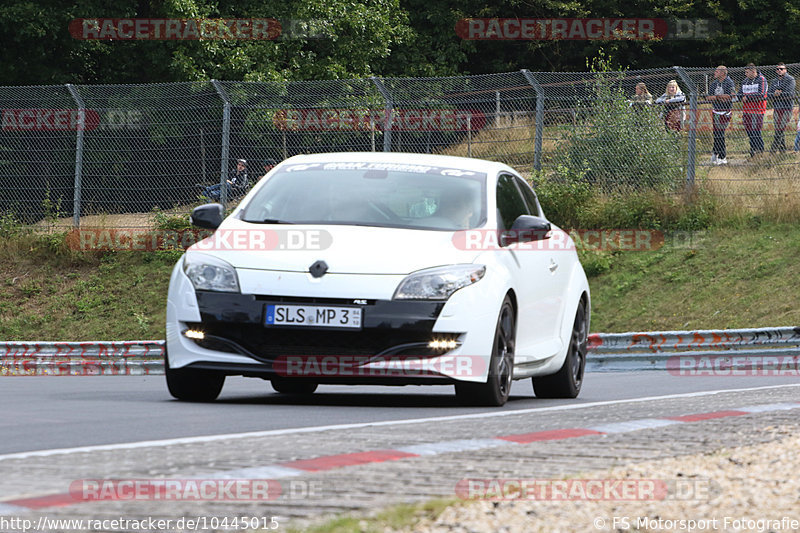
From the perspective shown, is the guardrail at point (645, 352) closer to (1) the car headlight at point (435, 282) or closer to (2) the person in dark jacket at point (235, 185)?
(2) the person in dark jacket at point (235, 185)

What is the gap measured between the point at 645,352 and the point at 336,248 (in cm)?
825

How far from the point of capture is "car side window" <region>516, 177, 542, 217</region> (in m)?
10.6

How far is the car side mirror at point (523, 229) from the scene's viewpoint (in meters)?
9.24

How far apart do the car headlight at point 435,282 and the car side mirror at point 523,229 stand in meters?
0.67

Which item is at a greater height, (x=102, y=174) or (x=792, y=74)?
(x=792, y=74)

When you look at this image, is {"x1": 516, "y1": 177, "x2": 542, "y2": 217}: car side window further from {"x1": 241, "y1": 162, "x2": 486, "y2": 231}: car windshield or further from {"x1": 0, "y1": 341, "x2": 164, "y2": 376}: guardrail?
{"x1": 0, "y1": 341, "x2": 164, "y2": 376}: guardrail

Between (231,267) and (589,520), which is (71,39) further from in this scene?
(589,520)

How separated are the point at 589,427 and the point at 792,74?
14779 millimetres

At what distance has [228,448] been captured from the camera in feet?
19.5

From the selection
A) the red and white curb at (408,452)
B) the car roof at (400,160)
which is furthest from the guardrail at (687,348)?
the red and white curb at (408,452)

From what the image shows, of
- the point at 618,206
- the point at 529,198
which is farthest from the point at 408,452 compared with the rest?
the point at 618,206

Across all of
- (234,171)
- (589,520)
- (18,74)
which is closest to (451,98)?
(234,171)

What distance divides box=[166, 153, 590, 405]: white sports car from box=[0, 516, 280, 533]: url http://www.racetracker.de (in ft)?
13.7

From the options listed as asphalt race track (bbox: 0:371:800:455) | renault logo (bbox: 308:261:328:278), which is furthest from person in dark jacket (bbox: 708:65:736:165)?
renault logo (bbox: 308:261:328:278)
